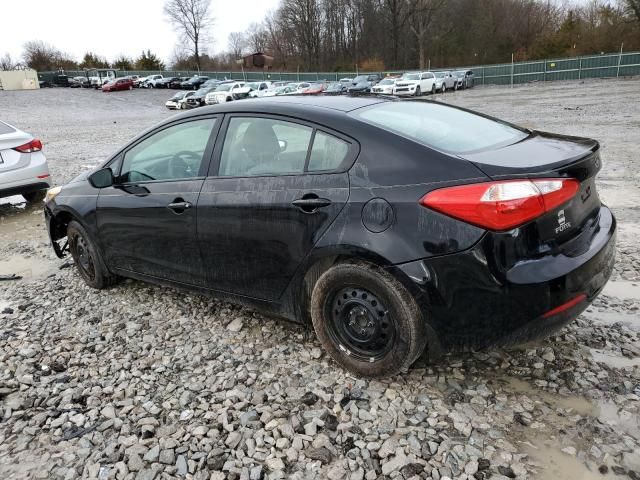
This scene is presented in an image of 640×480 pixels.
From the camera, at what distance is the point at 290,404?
282cm

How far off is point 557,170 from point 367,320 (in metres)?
1.25

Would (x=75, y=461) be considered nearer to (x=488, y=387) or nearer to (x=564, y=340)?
(x=488, y=387)

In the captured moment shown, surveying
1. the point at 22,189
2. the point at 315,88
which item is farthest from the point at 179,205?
the point at 315,88

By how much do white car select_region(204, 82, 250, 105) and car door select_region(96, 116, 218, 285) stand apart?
99.3 ft

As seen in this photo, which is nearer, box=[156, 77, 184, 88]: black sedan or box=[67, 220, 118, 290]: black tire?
box=[67, 220, 118, 290]: black tire

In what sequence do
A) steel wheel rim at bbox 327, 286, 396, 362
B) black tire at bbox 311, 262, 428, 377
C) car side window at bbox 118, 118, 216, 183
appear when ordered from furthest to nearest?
car side window at bbox 118, 118, 216, 183
steel wheel rim at bbox 327, 286, 396, 362
black tire at bbox 311, 262, 428, 377

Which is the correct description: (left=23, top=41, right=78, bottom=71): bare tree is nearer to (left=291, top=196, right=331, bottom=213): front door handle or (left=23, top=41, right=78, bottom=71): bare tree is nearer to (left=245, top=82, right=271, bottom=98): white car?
(left=245, top=82, right=271, bottom=98): white car

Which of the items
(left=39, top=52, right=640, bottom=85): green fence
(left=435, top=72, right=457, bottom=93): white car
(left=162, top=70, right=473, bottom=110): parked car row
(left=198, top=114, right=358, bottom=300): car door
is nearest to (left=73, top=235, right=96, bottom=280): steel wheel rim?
(left=198, top=114, right=358, bottom=300): car door

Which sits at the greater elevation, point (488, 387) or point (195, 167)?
point (195, 167)

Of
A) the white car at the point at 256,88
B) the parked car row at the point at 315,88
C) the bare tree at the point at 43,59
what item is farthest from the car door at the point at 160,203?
the bare tree at the point at 43,59

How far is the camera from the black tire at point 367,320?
2.62m

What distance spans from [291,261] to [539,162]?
1.45 metres

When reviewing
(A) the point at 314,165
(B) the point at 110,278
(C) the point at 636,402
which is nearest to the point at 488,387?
(C) the point at 636,402

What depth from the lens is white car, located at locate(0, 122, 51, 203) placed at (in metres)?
7.17
